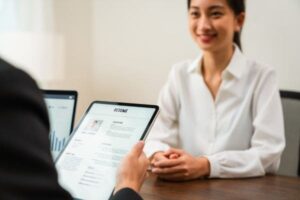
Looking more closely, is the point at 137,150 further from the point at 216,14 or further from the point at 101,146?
the point at 216,14

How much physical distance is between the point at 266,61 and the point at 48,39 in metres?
1.14

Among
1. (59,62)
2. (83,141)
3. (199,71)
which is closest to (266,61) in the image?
(199,71)

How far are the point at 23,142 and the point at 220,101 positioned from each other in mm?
1174

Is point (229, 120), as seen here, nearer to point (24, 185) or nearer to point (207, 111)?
point (207, 111)

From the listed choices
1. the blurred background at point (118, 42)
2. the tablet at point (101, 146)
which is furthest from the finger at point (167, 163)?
the blurred background at point (118, 42)

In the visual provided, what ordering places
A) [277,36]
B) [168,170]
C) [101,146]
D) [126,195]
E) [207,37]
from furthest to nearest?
1. [277,36]
2. [207,37]
3. [168,170]
4. [101,146]
5. [126,195]

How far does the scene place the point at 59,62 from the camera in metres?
2.36

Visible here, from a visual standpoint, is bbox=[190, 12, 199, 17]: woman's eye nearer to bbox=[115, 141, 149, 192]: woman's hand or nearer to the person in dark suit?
bbox=[115, 141, 149, 192]: woman's hand

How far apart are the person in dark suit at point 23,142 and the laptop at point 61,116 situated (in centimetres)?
60

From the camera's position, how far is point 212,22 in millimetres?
1444

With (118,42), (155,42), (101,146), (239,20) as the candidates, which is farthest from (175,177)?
(118,42)

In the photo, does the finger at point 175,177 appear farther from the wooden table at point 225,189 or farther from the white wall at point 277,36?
the white wall at point 277,36

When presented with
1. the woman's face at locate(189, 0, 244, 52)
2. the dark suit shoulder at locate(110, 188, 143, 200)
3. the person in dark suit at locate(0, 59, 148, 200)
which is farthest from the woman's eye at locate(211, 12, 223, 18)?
the person in dark suit at locate(0, 59, 148, 200)

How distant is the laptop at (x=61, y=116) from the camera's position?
100cm
